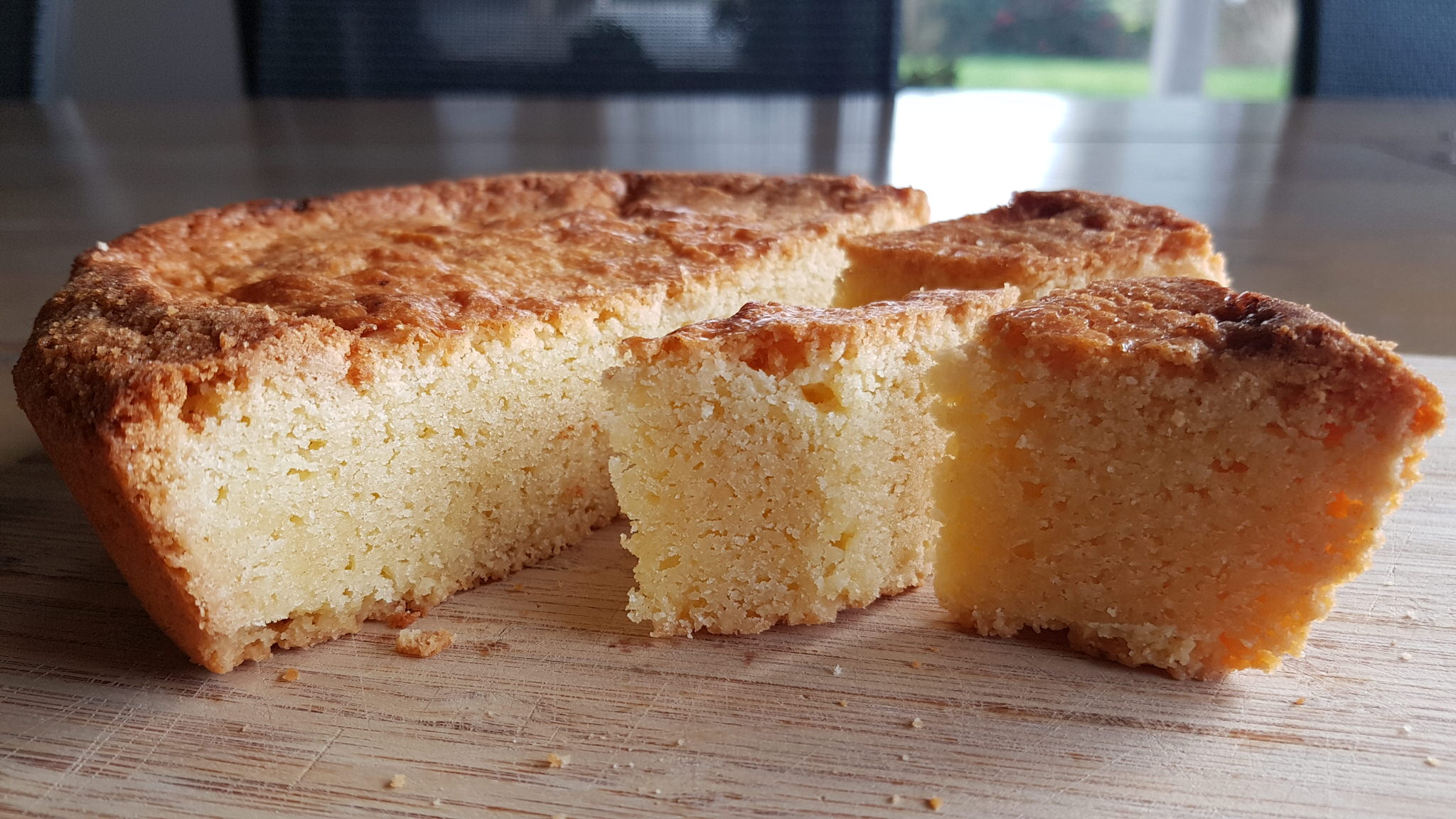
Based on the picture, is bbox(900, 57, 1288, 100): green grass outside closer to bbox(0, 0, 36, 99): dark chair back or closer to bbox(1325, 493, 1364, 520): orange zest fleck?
bbox(0, 0, 36, 99): dark chair back

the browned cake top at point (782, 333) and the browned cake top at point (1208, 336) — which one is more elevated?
the browned cake top at point (1208, 336)

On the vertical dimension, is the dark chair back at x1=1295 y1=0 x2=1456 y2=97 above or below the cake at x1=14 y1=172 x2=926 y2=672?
above

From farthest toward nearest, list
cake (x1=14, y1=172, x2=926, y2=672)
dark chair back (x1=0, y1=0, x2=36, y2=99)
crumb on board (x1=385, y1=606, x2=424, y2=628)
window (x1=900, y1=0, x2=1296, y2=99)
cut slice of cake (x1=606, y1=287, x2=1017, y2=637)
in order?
window (x1=900, y1=0, x2=1296, y2=99) < dark chair back (x1=0, y1=0, x2=36, y2=99) < crumb on board (x1=385, y1=606, x2=424, y2=628) < cut slice of cake (x1=606, y1=287, x2=1017, y2=637) < cake (x1=14, y1=172, x2=926, y2=672)

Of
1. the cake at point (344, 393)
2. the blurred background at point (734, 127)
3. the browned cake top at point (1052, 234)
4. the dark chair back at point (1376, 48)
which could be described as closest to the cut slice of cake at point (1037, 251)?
the browned cake top at point (1052, 234)

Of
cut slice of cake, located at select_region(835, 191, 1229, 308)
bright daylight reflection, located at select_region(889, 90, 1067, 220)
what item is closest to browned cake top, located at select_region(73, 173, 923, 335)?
cut slice of cake, located at select_region(835, 191, 1229, 308)

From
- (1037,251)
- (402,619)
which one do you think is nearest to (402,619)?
(402,619)

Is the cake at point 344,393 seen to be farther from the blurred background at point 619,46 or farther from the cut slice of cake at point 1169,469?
the blurred background at point 619,46
